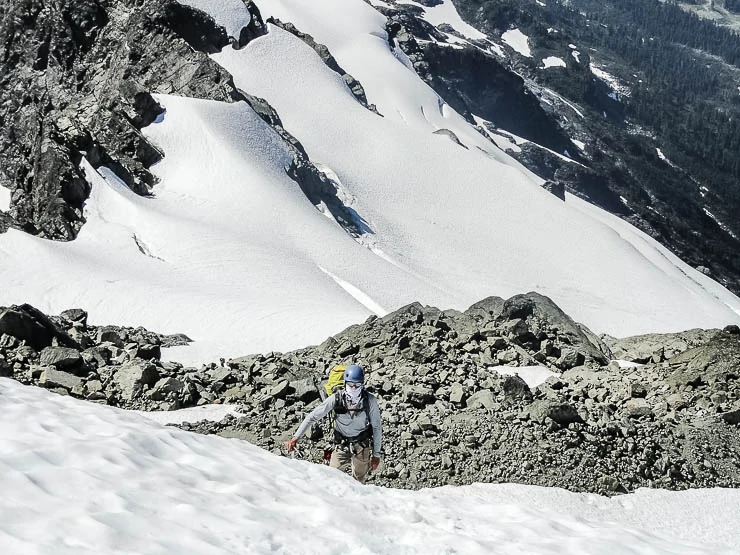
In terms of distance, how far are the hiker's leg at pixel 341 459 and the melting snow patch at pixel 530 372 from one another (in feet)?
25.2

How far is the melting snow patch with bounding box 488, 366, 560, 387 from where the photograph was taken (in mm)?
15656

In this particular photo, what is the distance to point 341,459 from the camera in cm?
859

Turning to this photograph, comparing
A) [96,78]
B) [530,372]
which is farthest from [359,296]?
[96,78]

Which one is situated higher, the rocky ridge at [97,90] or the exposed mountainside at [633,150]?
the exposed mountainside at [633,150]

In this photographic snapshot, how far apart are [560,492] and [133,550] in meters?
6.78

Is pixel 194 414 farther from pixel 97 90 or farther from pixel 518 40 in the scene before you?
pixel 518 40

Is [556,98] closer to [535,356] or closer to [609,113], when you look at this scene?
[609,113]

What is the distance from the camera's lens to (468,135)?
228ft

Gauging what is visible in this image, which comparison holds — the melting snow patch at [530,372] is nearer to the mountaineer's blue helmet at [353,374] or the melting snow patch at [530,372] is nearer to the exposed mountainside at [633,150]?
the mountaineer's blue helmet at [353,374]

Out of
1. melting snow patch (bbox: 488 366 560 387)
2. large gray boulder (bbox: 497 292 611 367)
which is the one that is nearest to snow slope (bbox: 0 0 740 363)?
large gray boulder (bbox: 497 292 611 367)

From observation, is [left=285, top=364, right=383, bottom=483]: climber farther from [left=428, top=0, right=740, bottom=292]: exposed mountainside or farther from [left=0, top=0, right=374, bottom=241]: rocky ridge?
[left=428, top=0, right=740, bottom=292]: exposed mountainside

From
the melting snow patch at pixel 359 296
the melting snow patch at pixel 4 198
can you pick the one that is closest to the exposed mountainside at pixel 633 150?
the melting snow patch at pixel 4 198

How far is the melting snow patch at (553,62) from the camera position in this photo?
168625mm

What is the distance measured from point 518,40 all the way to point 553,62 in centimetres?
1006
